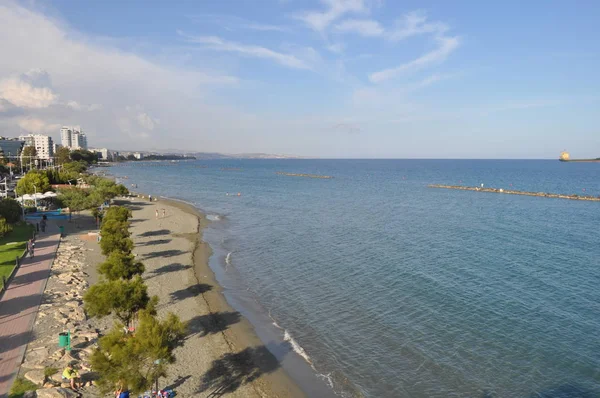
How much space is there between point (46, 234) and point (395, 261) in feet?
104

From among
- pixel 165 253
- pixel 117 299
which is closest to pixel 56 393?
pixel 117 299

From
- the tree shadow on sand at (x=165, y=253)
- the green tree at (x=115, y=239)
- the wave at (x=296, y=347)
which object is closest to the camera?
the wave at (x=296, y=347)

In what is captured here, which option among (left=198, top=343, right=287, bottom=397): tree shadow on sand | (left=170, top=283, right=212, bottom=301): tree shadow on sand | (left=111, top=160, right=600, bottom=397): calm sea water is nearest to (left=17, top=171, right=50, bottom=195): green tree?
(left=111, top=160, right=600, bottom=397): calm sea water

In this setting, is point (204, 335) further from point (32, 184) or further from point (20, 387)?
point (32, 184)

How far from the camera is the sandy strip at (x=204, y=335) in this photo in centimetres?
1462

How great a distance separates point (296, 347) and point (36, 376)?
10.3 meters

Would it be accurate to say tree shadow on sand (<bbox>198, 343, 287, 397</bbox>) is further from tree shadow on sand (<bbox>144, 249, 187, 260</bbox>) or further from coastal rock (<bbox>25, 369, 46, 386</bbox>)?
tree shadow on sand (<bbox>144, 249, 187, 260</bbox>)

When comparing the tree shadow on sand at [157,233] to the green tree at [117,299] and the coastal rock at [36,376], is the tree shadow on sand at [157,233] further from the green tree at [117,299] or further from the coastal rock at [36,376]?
the coastal rock at [36,376]

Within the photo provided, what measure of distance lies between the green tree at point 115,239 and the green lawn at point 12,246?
5.66 m

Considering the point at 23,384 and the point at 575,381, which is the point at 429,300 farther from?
Result: the point at 23,384

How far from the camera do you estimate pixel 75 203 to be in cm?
4353

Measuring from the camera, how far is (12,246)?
28.6m

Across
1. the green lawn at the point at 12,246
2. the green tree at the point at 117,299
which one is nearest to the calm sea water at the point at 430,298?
the green tree at the point at 117,299

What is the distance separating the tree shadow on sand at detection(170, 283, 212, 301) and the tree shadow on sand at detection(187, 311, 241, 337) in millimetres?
2882
